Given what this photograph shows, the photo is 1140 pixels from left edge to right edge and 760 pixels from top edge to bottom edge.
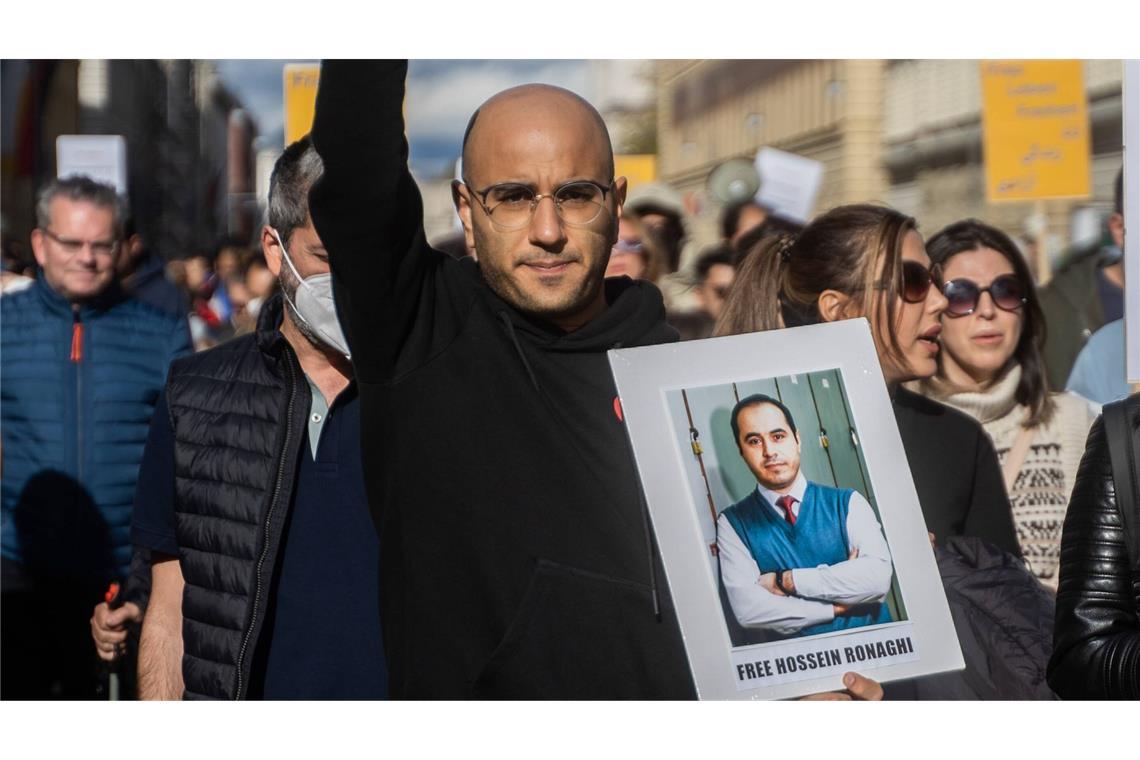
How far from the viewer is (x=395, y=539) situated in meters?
2.44

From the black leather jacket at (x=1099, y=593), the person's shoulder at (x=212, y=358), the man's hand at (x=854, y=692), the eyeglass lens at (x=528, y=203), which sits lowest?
the man's hand at (x=854, y=692)

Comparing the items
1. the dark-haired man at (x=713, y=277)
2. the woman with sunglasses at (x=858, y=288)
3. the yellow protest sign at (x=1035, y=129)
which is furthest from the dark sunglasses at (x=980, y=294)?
the dark-haired man at (x=713, y=277)

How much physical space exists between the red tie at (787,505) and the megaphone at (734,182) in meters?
3.02

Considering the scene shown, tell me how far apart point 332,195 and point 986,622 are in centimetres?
224

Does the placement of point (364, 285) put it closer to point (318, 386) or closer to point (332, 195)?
point (332, 195)

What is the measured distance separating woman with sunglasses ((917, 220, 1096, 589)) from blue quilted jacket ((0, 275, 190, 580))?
254 cm

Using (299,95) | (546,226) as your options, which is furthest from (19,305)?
(546,226)

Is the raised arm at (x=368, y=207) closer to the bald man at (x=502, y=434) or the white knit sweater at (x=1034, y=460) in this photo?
the bald man at (x=502, y=434)

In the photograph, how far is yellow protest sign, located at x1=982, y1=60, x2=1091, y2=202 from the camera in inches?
209

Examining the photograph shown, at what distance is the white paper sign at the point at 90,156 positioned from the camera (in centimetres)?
503

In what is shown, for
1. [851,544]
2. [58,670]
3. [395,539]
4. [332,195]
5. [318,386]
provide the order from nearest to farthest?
[332,195] < [395,539] < [851,544] < [318,386] < [58,670]

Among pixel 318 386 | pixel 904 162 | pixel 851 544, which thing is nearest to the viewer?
pixel 851 544

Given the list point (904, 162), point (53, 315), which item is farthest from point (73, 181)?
point (904, 162)

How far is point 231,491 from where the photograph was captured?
2883mm
